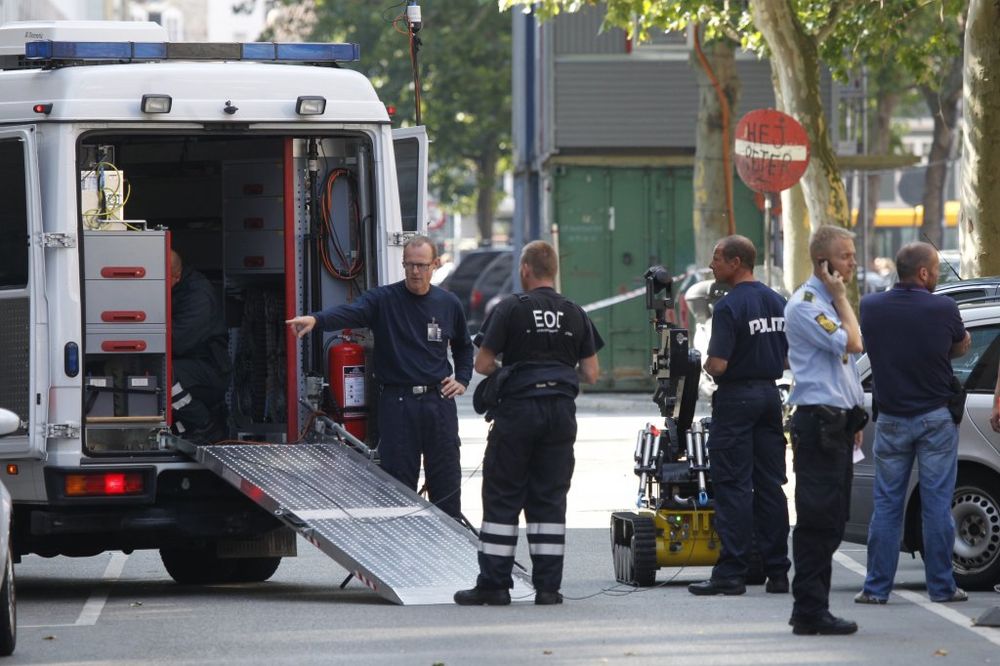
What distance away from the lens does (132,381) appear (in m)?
10.9

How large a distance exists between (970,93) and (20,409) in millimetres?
8584

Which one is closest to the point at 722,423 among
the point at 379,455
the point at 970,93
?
the point at 379,455

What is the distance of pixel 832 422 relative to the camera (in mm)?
8742

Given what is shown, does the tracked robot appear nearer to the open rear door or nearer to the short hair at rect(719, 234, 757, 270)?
the short hair at rect(719, 234, 757, 270)

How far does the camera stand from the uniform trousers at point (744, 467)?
9.95 metres

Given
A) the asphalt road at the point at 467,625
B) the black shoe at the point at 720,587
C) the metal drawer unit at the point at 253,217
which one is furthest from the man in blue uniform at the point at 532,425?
the metal drawer unit at the point at 253,217

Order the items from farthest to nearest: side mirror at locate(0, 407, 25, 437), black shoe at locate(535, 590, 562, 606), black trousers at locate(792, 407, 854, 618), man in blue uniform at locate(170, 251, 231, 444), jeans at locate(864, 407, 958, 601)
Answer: man in blue uniform at locate(170, 251, 231, 444), black shoe at locate(535, 590, 562, 606), jeans at locate(864, 407, 958, 601), black trousers at locate(792, 407, 854, 618), side mirror at locate(0, 407, 25, 437)

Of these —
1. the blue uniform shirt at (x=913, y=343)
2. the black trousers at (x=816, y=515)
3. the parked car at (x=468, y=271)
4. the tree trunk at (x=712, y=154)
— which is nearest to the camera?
the black trousers at (x=816, y=515)

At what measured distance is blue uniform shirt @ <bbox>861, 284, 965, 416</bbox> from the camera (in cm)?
950

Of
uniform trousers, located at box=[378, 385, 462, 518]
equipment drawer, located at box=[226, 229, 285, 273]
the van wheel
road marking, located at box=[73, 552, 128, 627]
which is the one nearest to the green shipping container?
road marking, located at box=[73, 552, 128, 627]

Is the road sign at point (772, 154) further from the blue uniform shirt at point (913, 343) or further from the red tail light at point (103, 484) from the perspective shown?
the red tail light at point (103, 484)

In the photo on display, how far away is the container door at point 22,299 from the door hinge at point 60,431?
0.11ft

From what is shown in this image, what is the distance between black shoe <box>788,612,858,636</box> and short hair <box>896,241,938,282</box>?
179 cm

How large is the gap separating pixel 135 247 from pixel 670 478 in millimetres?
2964
